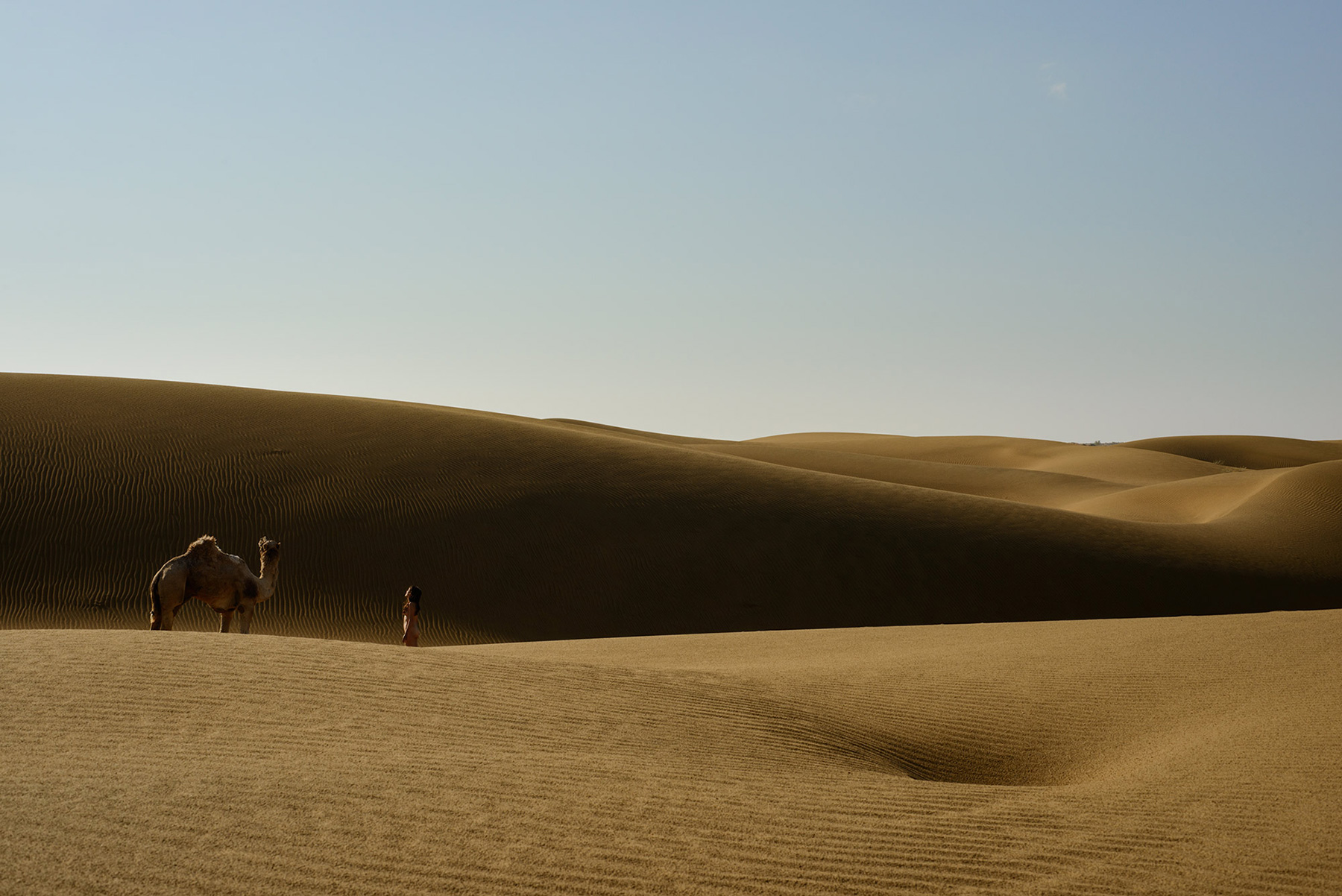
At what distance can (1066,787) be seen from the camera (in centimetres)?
724

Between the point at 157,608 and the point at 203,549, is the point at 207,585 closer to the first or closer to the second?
the point at 203,549

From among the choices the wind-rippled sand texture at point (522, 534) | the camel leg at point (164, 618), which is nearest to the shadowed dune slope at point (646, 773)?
the camel leg at point (164, 618)

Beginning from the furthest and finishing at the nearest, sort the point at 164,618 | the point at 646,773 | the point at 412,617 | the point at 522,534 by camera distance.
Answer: the point at 522,534
the point at 412,617
the point at 164,618
the point at 646,773

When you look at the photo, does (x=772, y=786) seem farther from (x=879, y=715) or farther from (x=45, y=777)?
(x=45, y=777)

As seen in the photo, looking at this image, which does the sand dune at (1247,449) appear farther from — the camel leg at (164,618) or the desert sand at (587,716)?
the camel leg at (164,618)

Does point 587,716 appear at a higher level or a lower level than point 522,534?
higher

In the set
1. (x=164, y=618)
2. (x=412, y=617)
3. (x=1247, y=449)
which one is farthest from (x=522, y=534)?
(x=1247, y=449)

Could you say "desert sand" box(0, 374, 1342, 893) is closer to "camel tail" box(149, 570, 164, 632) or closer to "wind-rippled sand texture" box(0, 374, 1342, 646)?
"wind-rippled sand texture" box(0, 374, 1342, 646)

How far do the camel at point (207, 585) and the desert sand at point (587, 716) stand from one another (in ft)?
6.42

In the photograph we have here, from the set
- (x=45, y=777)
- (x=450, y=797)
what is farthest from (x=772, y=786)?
(x=45, y=777)

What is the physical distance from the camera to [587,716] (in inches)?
333

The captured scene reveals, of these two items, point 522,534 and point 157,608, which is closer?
point 157,608

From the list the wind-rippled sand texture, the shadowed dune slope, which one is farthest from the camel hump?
the wind-rippled sand texture

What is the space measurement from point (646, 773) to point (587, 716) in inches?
70.5
